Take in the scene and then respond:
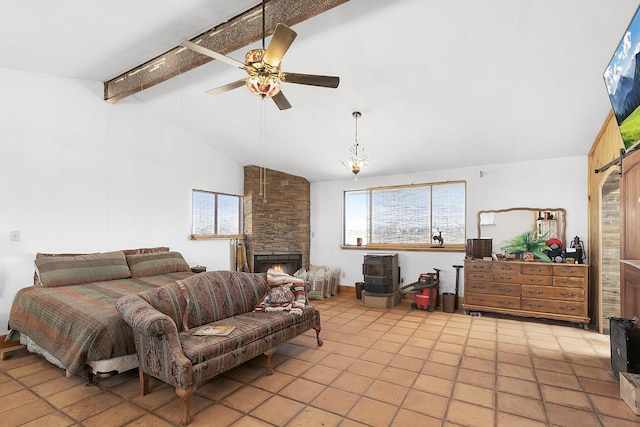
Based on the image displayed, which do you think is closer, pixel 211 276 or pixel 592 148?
pixel 211 276

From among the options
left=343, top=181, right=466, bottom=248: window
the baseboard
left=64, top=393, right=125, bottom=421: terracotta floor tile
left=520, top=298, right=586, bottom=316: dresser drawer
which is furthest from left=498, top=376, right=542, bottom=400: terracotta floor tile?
the baseboard

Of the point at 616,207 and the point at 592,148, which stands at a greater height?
the point at 592,148

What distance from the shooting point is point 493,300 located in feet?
16.3

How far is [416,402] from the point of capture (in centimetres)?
256

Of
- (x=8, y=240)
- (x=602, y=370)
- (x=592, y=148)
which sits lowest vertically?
(x=602, y=370)

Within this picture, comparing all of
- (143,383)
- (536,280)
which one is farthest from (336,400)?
(536,280)

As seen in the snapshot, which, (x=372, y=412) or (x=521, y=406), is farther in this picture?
(x=521, y=406)

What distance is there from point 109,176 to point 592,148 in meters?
6.88

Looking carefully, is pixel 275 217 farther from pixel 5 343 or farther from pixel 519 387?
pixel 519 387

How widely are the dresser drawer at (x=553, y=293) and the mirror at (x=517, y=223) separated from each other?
0.80 metres

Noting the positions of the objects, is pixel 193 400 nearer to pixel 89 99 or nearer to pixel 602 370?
pixel 602 370

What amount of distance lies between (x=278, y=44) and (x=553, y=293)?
486 centimetres

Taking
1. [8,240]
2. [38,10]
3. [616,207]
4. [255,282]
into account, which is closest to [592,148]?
[616,207]

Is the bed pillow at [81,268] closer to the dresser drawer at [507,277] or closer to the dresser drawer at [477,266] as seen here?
the dresser drawer at [477,266]
